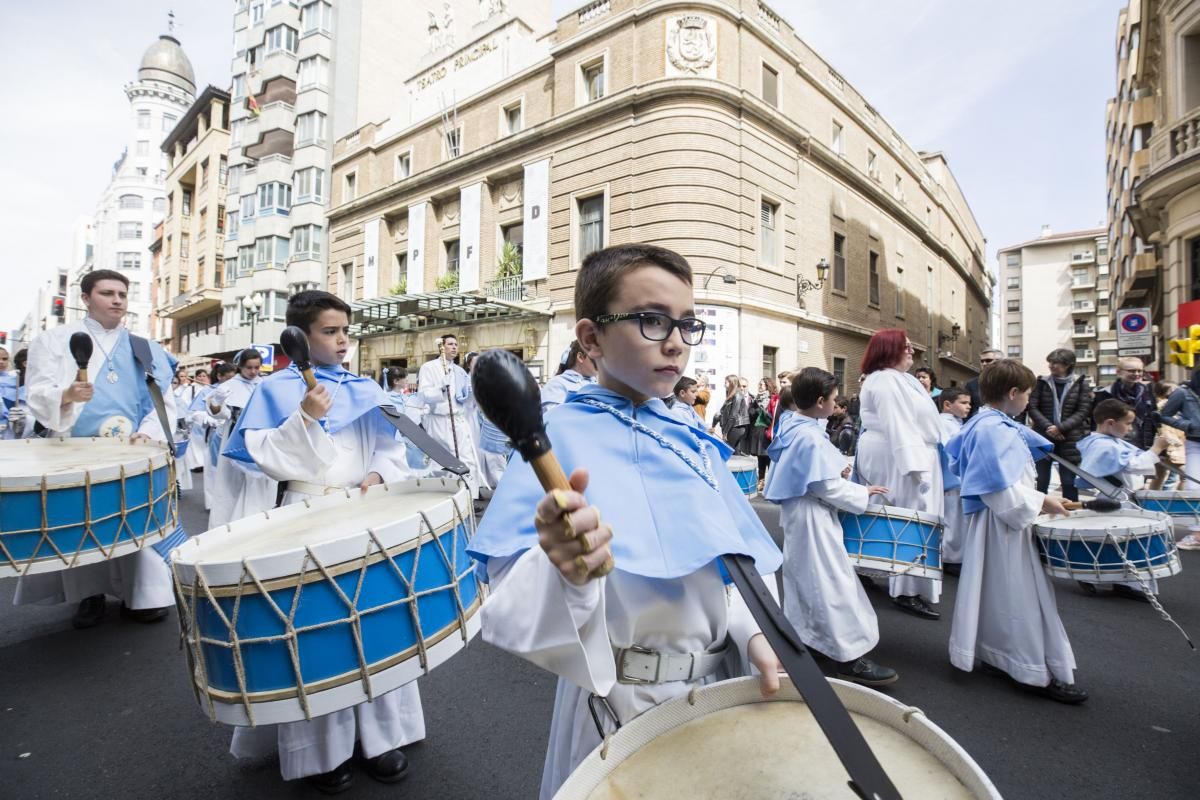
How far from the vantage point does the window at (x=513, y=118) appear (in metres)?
21.0

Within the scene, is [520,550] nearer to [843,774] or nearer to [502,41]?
[843,774]

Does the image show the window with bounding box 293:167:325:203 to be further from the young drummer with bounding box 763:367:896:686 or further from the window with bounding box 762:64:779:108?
the young drummer with bounding box 763:367:896:686

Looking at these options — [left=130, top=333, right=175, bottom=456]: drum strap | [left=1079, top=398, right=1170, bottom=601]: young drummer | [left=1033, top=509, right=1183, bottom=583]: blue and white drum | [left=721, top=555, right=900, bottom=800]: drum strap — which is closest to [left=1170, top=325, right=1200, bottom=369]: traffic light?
[left=1079, top=398, right=1170, bottom=601]: young drummer

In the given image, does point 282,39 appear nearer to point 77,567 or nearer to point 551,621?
point 77,567

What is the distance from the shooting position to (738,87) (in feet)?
56.0

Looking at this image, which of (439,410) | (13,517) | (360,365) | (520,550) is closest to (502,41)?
(360,365)

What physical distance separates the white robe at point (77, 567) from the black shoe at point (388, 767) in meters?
2.20

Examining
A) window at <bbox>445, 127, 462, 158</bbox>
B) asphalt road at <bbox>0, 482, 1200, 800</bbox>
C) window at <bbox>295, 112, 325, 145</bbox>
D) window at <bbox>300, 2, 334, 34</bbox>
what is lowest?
asphalt road at <bbox>0, 482, 1200, 800</bbox>

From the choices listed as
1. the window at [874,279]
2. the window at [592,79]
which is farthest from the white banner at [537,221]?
the window at [874,279]

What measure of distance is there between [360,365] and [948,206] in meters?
31.6

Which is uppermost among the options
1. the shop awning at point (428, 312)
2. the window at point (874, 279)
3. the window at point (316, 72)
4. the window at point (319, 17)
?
Answer: the window at point (319, 17)

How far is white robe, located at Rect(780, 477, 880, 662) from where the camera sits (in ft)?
11.8

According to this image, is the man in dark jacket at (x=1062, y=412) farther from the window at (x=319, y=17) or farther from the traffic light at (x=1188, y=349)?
the window at (x=319, y=17)

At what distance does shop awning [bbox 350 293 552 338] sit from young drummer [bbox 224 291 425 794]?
52.8ft
